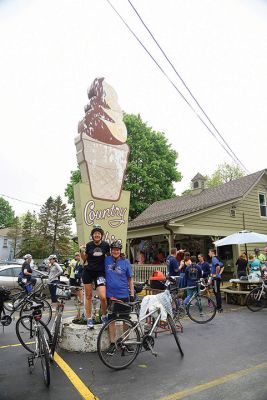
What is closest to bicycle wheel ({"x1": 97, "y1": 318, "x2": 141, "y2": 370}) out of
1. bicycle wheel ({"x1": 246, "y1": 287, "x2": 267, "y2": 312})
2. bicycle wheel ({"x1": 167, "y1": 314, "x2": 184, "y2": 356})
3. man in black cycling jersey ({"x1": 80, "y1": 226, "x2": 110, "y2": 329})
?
man in black cycling jersey ({"x1": 80, "y1": 226, "x2": 110, "y2": 329})

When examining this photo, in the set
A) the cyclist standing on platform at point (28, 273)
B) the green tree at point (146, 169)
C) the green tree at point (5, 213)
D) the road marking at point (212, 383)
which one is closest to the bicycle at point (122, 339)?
the road marking at point (212, 383)

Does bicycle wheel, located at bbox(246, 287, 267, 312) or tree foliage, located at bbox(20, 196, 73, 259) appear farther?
tree foliage, located at bbox(20, 196, 73, 259)

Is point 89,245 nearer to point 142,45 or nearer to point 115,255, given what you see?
point 115,255

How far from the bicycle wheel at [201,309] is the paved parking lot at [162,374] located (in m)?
1.28

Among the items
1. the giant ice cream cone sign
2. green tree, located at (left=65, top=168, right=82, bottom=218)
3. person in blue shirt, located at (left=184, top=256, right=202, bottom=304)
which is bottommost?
person in blue shirt, located at (left=184, top=256, right=202, bottom=304)

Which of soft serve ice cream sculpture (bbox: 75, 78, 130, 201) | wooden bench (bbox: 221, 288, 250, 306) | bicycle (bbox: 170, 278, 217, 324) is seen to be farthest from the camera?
wooden bench (bbox: 221, 288, 250, 306)

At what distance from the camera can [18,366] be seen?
4.76 metres

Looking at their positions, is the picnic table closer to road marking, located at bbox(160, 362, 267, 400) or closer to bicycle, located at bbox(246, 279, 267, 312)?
bicycle, located at bbox(246, 279, 267, 312)

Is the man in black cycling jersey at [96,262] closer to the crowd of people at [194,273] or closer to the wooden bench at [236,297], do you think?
the crowd of people at [194,273]

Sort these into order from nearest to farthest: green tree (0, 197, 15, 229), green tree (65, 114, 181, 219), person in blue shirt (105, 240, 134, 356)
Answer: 1. person in blue shirt (105, 240, 134, 356)
2. green tree (65, 114, 181, 219)
3. green tree (0, 197, 15, 229)

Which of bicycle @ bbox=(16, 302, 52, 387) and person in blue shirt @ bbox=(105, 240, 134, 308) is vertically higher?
person in blue shirt @ bbox=(105, 240, 134, 308)

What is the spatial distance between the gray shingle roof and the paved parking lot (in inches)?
380

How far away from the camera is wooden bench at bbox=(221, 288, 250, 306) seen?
10252mm

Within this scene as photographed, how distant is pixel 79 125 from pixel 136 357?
5.44 m
